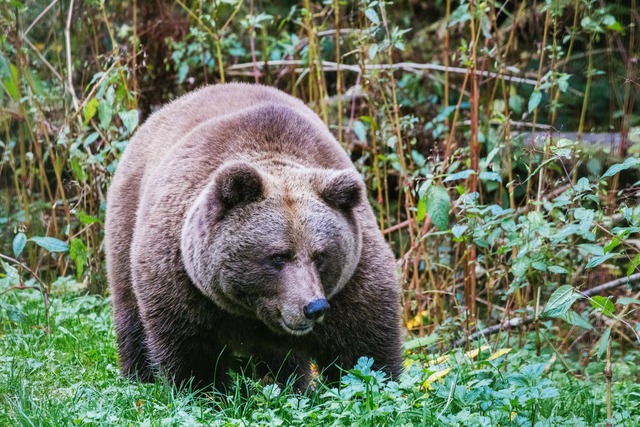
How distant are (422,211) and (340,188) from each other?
160 centimetres

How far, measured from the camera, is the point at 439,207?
238 inches

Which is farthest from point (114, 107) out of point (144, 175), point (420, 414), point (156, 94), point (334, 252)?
point (420, 414)

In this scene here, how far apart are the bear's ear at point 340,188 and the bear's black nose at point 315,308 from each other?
2.23 ft

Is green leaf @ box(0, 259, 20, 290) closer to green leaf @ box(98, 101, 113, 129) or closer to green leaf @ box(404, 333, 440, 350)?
green leaf @ box(98, 101, 113, 129)

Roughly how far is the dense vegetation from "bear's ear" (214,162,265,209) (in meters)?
1.01

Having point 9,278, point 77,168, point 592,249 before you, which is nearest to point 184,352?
point 9,278

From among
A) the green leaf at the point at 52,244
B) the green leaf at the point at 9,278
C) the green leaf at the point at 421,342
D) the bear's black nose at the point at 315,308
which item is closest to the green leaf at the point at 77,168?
the green leaf at the point at 9,278

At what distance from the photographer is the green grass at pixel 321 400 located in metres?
4.15

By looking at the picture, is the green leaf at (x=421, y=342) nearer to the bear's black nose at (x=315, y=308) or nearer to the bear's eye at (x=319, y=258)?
the bear's eye at (x=319, y=258)

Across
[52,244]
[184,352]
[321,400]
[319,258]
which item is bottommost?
[321,400]

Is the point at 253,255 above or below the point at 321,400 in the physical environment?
above

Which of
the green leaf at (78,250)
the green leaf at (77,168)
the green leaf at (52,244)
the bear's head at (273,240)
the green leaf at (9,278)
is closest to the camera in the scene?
the bear's head at (273,240)

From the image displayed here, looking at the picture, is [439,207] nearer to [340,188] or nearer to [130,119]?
[340,188]

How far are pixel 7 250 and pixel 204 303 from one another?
→ 432 centimetres
